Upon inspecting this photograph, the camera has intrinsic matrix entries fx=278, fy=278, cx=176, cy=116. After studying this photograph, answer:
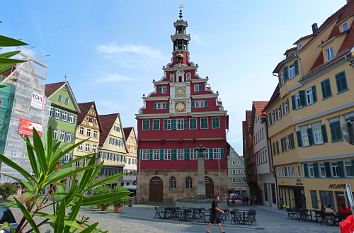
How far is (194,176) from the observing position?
33.0m

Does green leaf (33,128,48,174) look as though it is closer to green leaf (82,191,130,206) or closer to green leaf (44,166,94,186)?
green leaf (44,166,94,186)

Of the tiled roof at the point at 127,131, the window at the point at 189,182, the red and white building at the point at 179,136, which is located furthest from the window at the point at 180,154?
the tiled roof at the point at 127,131

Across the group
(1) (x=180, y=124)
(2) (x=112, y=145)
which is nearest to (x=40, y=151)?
(1) (x=180, y=124)

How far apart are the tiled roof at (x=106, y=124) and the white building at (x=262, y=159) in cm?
2329

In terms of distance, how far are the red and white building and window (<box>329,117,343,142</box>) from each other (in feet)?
50.4

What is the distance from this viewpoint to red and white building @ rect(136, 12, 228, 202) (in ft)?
109

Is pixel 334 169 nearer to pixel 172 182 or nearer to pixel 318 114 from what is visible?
pixel 318 114

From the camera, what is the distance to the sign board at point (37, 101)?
3018 centimetres

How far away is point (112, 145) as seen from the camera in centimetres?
4638

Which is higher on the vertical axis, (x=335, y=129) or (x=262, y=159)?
(x=335, y=129)

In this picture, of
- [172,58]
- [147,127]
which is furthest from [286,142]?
[172,58]

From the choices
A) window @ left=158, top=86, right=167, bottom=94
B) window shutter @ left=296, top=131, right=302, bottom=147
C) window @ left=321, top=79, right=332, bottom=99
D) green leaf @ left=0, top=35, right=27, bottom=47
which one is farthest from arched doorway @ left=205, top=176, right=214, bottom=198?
green leaf @ left=0, top=35, right=27, bottom=47

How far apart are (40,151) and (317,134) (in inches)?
861

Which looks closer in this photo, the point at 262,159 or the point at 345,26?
the point at 345,26
